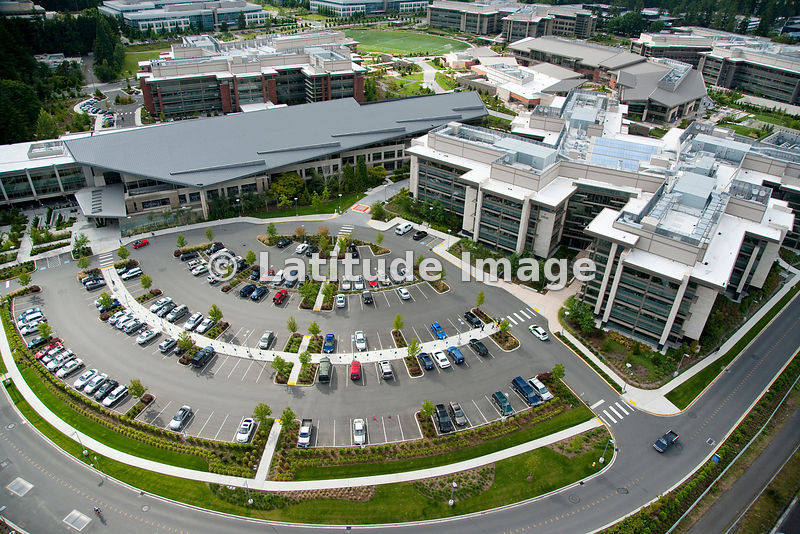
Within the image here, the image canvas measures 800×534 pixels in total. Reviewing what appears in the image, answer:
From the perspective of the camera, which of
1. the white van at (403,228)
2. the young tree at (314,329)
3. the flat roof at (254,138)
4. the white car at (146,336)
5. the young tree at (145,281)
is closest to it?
the young tree at (314,329)

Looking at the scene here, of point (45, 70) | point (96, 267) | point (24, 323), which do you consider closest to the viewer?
point (24, 323)

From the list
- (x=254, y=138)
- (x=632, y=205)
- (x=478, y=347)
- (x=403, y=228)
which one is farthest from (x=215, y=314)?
(x=632, y=205)

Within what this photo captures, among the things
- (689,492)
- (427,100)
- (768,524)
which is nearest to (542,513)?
(689,492)

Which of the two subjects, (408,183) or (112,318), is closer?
(112,318)

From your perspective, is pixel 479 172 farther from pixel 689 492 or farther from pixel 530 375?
pixel 689 492

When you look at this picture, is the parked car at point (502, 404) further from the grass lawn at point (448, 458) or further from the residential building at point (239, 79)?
the residential building at point (239, 79)

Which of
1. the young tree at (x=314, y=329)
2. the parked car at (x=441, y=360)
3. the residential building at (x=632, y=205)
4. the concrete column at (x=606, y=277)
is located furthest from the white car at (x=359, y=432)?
the residential building at (x=632, y=205)
